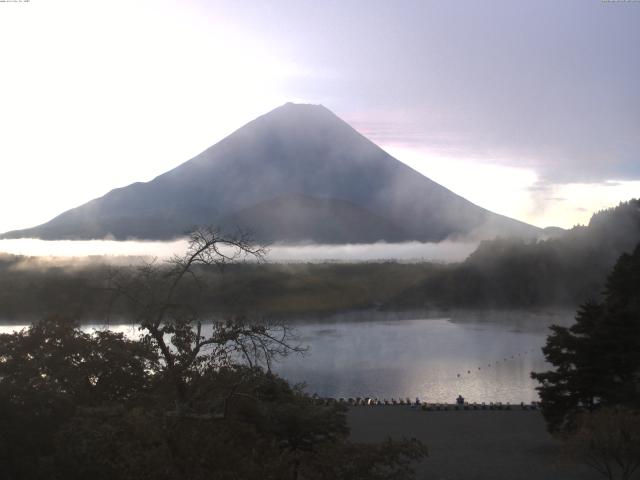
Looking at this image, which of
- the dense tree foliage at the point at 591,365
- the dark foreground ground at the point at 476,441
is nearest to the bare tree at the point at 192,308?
the dark foreground ground at the point at 476,441

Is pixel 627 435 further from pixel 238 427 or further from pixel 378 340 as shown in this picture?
pixel 378 340

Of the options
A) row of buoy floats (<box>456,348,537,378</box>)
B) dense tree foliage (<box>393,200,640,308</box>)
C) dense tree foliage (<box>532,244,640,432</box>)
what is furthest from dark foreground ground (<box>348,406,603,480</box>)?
dense tree foliage (<box>393,200,640,308</box>)

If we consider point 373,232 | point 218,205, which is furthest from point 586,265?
point 218,205

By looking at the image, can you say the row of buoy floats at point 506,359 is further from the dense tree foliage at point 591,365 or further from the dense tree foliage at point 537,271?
the dense tree foliage at point 537,271

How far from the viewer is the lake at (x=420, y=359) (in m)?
20.4

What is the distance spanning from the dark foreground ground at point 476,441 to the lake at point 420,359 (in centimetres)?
243

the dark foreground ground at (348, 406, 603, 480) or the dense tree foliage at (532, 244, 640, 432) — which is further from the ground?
the dense tree foliage at (532, 244, 640, 432)

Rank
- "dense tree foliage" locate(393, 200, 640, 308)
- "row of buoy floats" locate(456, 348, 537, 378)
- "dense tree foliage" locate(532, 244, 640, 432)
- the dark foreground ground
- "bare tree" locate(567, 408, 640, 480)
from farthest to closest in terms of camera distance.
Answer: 1. "dense tree foliage" locate(393, 200, 640, 308)
2. "row of buoy floats" locate(456, 348, 537, 378)
3. "dense tree foliage" locate(532, 244, 640, 432)
4. the dark foreground ground
5. "bare tree" locate(567, 408, 640, 480)

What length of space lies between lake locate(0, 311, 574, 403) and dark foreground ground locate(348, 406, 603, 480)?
243cm

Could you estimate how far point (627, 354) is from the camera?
9.65 metres

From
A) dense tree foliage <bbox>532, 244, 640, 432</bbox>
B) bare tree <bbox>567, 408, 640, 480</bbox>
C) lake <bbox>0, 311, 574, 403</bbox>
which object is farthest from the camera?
lake <bbox>0, 311, 574, 403</bbox>

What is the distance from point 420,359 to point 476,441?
17386 millimetres

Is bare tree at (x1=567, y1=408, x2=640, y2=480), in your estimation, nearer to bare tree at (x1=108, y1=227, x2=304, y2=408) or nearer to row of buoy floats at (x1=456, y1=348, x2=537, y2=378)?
bare tree at (x1=108, y1=227, x2=304, y2=408)

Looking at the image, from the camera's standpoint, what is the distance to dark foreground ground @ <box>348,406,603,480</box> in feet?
29.1
